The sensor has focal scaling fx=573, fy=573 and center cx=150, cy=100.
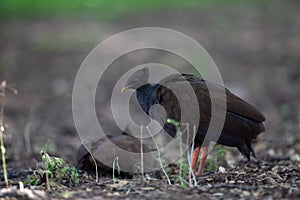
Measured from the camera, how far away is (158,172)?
607 cm

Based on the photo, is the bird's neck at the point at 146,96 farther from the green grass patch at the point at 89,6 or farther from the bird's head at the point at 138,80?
the green grass patch at the point at 89,6

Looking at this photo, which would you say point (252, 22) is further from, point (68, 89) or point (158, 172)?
point (158, 172)

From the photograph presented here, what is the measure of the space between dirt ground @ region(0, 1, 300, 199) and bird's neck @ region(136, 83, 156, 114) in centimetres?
75

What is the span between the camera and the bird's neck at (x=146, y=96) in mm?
5784

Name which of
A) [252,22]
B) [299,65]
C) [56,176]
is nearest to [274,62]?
[299,65]

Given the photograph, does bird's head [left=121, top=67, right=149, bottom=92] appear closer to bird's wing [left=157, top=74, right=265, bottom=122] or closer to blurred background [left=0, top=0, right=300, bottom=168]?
bird's wing [left=157, top=74, right=265, bottom=122]

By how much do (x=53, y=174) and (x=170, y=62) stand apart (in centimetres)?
917

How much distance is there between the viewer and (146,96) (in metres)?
5.91

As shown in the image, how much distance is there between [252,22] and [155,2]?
4842 mm

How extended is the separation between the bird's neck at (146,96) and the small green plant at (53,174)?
119 centimetres

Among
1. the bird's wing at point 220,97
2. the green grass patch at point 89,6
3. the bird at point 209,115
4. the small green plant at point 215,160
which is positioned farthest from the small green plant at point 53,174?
the green grass patch at point 89,6

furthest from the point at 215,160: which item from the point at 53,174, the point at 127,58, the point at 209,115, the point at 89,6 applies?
the point at 89,6

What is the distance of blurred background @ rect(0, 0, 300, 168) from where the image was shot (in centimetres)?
860

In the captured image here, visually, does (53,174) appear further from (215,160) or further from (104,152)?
(215,160)
